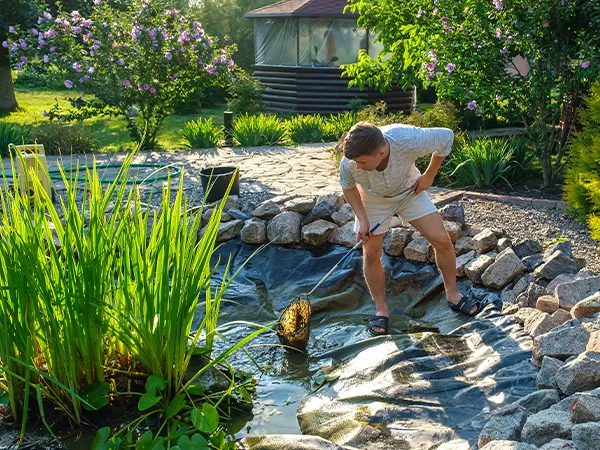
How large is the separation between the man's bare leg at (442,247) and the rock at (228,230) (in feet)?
6.68

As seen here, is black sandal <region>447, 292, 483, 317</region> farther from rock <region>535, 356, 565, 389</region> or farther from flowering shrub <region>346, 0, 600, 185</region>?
flowering shrub <region>346, 0, 600, 185</region>

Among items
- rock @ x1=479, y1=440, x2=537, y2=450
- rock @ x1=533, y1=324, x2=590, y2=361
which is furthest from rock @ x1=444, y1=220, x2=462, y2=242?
rock @ x1=479, y1=440, x2=537, y2=450

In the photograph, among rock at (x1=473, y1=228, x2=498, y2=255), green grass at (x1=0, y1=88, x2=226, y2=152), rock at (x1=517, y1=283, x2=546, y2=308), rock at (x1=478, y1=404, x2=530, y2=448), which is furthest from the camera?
green grass at (x1=0, y1=88, x2=226, y2=152)

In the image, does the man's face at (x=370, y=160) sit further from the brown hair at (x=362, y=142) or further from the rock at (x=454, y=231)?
the rock at (x=454, y=231)

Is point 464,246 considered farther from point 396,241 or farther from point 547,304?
point 547,304

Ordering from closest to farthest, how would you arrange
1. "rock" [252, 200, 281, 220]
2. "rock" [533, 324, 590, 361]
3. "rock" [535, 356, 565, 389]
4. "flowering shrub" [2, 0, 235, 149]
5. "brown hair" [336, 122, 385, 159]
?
"rock" [535, 356, 565, 389] < "rock" [533, 324, 590, 361] < "brown hair" [336, 122, 385, 159] < "rock" [252, 200, 281, 220] < "flowering shrub" [2, 0, 235, 149]

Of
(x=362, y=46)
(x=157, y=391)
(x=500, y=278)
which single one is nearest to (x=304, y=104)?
(x=362, y=46)

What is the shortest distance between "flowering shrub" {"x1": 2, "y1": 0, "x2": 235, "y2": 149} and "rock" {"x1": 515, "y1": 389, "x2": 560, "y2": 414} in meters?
7.87

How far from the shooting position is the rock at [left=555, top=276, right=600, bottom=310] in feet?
12.9

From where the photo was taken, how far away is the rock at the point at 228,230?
19.5 feet

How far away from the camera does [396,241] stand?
523 centimetres

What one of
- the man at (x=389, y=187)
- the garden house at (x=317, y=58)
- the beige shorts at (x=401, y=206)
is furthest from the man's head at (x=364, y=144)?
the garden house at (x=317, y=58)

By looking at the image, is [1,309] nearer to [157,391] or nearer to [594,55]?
[157,391]

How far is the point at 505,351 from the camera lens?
375 centimetres
